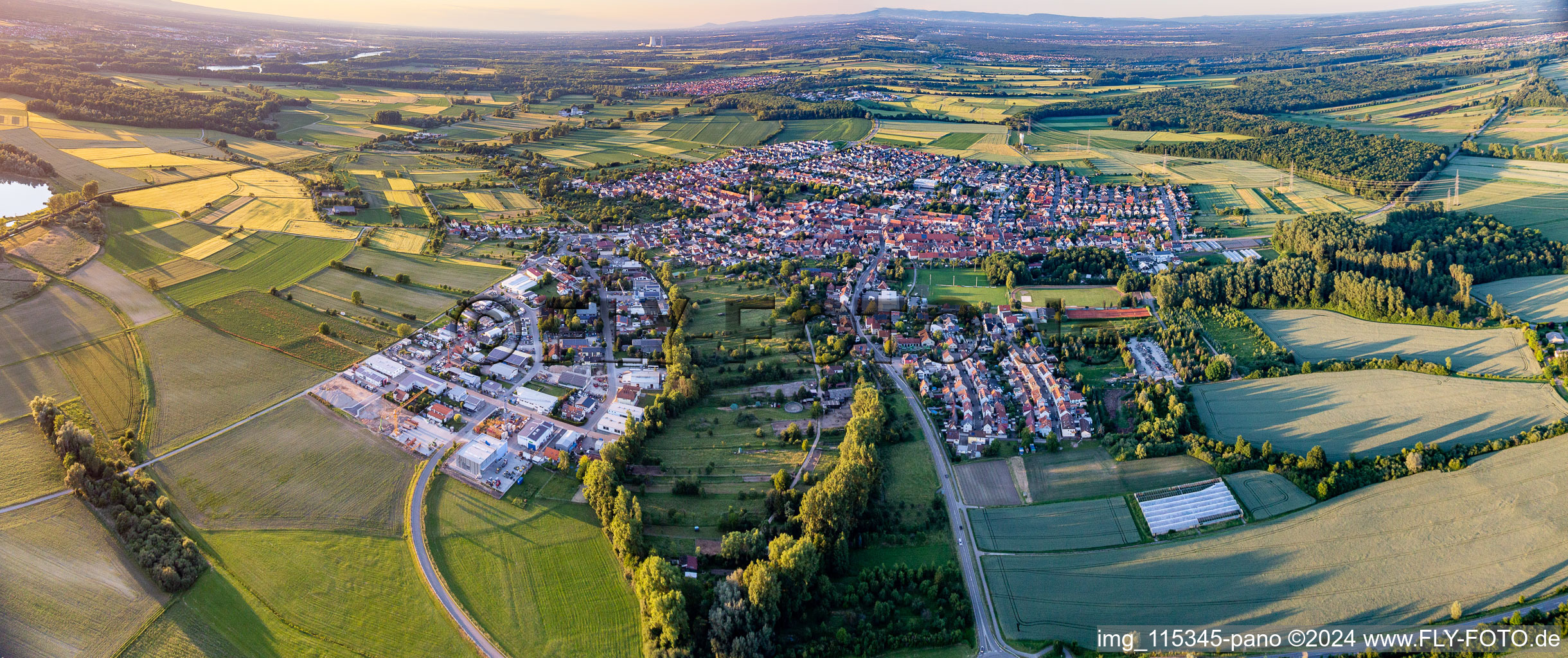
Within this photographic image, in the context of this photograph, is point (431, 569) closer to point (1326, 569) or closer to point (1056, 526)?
point (1056, 526)

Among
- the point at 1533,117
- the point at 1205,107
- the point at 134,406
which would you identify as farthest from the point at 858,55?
the point at 134,406

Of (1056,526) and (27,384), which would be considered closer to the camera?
(1056,526)

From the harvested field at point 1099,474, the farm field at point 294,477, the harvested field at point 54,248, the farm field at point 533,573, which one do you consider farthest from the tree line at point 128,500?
the harvested field at point 1099,474

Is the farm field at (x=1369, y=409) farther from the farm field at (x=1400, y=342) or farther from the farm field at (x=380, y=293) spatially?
the farm field at (x=380, y=293)

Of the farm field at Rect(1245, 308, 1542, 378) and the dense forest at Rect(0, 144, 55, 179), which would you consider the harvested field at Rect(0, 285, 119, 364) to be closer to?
the dense forest at Rect(0, 144, 55, 179)

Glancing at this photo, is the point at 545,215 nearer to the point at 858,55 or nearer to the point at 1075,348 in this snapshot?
the point at 1075,348

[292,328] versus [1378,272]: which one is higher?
[1378,272]

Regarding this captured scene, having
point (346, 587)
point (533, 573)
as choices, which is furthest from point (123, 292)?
point (533, 573)
